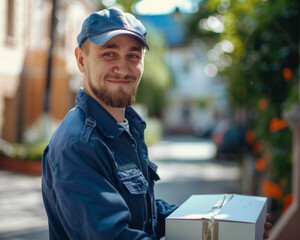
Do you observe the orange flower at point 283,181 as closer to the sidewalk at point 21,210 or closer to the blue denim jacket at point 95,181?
the sidewalk at point 21,210

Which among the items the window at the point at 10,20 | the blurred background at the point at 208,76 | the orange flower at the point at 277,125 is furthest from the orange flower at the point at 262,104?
the window at the point at 10,20

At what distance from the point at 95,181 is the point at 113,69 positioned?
20.2 inches

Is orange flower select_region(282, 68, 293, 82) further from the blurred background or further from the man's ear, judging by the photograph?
the man's ear

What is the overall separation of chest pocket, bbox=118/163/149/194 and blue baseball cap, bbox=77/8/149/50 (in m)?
0.53

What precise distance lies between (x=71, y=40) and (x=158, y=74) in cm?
882

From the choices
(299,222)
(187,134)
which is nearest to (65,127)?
(299,222)

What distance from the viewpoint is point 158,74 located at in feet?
90.8

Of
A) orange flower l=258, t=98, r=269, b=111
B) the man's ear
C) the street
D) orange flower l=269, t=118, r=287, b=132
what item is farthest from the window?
the man's ear

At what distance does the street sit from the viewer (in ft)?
19.4

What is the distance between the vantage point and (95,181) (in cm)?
144

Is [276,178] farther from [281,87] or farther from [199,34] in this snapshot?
[199,34]

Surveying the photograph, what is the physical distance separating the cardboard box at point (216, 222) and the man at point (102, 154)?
13 cm

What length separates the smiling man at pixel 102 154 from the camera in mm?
1417

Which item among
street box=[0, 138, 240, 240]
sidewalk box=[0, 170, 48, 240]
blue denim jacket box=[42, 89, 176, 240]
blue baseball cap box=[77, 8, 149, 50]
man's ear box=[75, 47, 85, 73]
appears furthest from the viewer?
street box=[0, 138, 240, 240]
